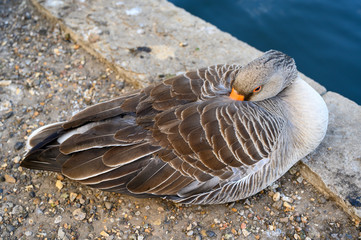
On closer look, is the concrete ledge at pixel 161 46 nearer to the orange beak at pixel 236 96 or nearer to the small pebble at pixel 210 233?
the orange beak at pixel 236 96

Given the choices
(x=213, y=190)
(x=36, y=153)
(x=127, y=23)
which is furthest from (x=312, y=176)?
(x=127, y=23)

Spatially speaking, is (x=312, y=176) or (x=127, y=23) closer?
(x=312, y=176)

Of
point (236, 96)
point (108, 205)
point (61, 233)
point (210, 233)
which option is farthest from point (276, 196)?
point (61, 233)

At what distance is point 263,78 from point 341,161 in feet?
4.14

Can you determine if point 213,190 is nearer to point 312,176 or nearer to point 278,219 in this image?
point 278,219

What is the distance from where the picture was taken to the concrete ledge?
381 centimetres

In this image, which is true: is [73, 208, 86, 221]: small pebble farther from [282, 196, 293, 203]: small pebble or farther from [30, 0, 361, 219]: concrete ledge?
[282, 196, 293, 203]: small pebble

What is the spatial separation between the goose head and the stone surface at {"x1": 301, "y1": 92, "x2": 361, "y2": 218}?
878mm

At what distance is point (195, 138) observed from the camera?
3.04 m

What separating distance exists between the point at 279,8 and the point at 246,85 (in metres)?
4.15

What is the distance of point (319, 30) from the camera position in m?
6.24

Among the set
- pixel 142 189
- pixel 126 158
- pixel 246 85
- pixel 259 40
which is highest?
pixel 246 85

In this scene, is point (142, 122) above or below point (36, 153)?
above

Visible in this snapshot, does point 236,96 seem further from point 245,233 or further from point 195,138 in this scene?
point 245,233
